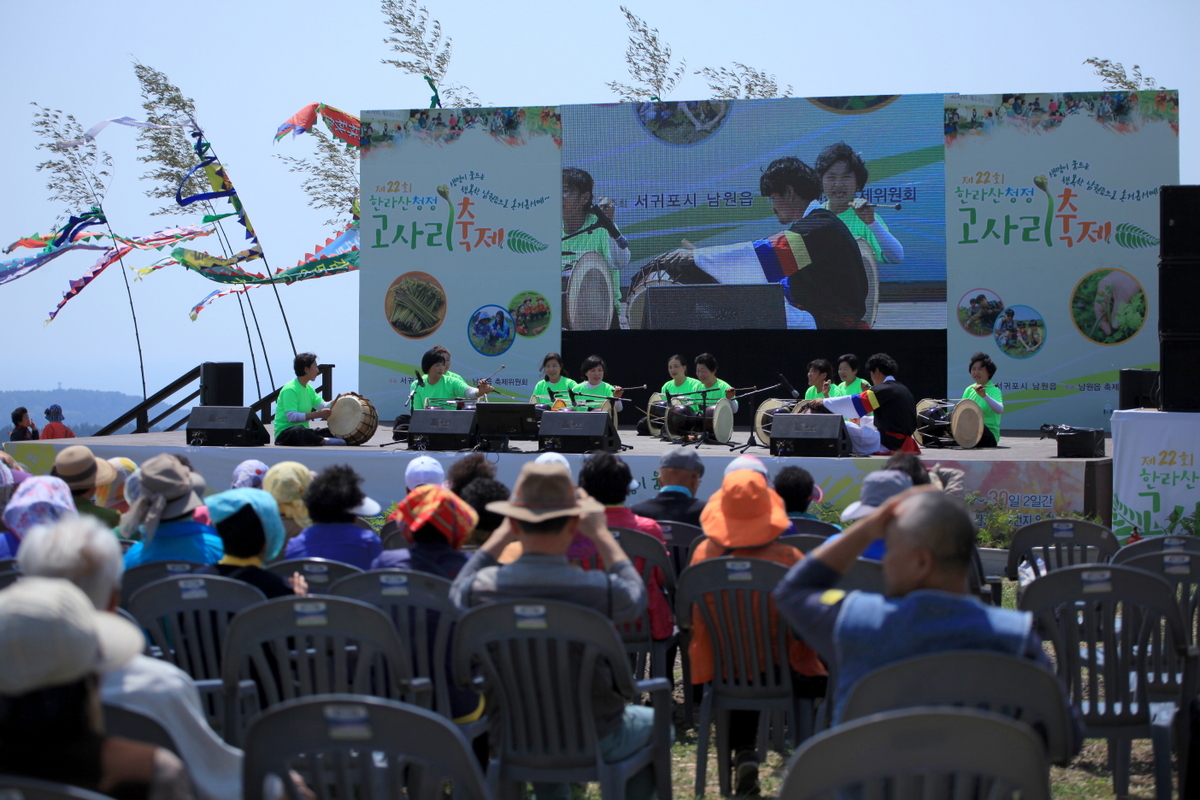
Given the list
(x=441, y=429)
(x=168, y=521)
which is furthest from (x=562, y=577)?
(x=441, y=429)

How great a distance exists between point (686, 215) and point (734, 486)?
10312 millimetres

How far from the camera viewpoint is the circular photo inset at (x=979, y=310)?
13062 mm

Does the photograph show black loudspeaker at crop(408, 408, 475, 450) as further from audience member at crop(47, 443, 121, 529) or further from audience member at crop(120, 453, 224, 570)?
audience member at crop(120, 453, 224, 570)

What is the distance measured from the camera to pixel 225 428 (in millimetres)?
9883

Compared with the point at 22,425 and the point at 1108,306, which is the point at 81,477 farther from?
the point at 1108,306

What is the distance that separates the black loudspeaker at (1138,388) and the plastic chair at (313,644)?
382 inches

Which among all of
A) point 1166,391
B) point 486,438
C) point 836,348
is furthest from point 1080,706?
point 836,348

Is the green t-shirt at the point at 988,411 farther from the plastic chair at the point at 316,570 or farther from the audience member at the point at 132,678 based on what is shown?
the audience member at the point at 132,678

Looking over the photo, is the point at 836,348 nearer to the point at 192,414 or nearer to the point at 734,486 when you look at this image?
the point at 192,414

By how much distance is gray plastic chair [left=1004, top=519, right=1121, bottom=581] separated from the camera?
4211mm

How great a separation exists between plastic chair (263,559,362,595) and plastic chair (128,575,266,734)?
29 cm

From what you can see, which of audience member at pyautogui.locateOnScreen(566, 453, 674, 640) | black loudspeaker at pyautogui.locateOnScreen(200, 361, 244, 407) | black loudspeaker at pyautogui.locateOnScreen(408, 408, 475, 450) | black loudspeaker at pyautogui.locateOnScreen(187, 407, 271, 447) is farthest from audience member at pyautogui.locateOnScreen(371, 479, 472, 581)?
black loudspeaker at pyautogui.locateOnScreen(200, 361, 244, 407)

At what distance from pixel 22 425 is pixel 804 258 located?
10140 millimetres

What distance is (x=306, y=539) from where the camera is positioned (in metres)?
3.62
